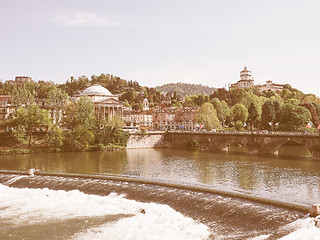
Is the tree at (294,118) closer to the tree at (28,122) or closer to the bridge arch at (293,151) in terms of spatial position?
the bridge arch at (293,151)

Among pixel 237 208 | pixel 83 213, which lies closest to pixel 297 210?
pixel 237 208

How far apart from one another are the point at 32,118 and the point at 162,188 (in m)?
58.1

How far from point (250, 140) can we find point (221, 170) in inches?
964

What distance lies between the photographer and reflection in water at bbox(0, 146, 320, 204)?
37.4 metres

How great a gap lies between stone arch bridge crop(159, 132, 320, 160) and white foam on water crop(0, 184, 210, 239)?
138 ft

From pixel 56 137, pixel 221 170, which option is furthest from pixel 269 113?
pixel 56 137

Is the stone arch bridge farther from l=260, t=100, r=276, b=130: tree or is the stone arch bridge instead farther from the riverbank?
l=260, t=100, r=276, b=130: tree

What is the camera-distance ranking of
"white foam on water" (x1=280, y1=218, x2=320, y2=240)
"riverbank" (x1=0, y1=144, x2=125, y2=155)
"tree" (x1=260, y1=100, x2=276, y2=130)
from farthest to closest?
"tree" (x1=260, y1=100, x2=276, y2=130) < "riverbank" (x1=0, y1=144, x2=125, y2=155) < "white foam on water" (x1=280, y1=218, x2=320, y2=240)

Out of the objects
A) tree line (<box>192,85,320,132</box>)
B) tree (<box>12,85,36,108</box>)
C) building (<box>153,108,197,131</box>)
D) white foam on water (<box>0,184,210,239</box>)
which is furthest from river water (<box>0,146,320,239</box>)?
building (<box>153,108,197,131</box>)

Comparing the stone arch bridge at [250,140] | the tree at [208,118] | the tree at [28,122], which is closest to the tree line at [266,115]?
the tree at [208,118]

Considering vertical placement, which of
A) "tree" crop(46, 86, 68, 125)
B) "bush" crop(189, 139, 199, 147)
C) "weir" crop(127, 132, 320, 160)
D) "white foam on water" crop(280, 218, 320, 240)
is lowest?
"white foam on water" crop(280, 218, 320, 240)

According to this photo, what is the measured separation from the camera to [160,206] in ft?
98.3

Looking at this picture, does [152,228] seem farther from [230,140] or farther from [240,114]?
[240,114]

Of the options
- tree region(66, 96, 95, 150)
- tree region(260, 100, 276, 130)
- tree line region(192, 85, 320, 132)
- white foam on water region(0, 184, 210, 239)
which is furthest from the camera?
tree region(260, 100, 276, 130)
